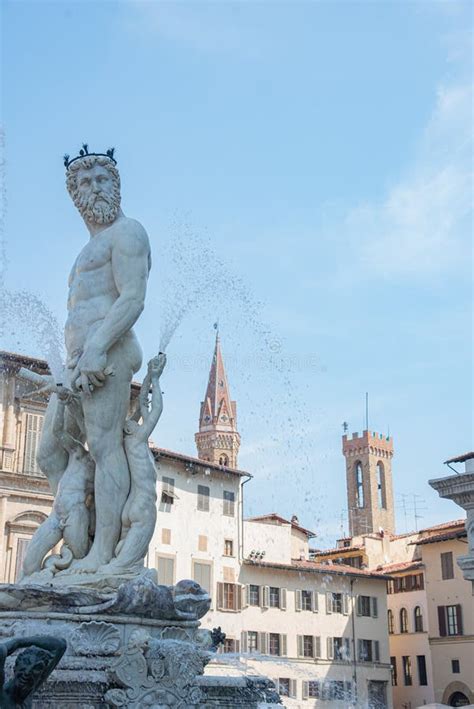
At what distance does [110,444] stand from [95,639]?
6.07 ft

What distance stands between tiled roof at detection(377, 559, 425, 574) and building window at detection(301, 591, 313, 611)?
9436mm

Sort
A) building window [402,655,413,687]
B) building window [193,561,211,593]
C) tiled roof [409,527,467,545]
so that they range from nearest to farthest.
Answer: building window [193,561,211,593]
tiled roof [409,527,467,545]
building window [402,655,413,687]

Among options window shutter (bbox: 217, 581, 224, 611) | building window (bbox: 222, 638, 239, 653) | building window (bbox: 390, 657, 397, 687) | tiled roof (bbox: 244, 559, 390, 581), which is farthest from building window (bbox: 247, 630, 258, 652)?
building window (bbox: 390, 657, 397, 687)

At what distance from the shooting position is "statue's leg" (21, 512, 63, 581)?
310 inches

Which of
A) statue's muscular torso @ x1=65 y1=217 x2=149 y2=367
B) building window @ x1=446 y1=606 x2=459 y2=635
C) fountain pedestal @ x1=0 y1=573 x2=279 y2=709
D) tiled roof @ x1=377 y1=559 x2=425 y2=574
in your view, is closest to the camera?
fountain pedestal @ x1=0 y1=573 x2=279 y2=709

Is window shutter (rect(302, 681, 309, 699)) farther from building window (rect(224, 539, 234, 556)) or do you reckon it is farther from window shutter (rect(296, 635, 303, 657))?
building window (rect(224, 539, 234, 556))

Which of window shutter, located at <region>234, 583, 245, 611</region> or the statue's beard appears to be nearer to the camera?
the statue's beard

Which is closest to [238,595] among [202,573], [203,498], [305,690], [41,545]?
[202,573]

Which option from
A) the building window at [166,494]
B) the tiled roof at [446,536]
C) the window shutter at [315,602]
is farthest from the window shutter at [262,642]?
the tiled roof at [446,536]

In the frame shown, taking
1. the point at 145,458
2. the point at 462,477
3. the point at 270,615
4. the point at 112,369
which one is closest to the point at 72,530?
Answer: the point at 145,458

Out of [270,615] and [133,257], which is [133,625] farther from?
[270,615]

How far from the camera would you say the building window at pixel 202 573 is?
45656 millimetres

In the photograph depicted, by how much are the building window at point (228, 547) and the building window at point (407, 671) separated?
1629cm

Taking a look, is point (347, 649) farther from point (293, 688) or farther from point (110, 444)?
point (110, 444)
